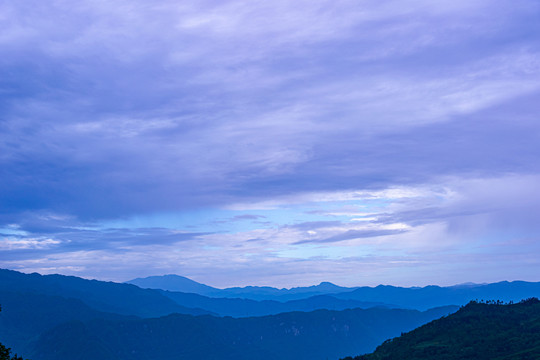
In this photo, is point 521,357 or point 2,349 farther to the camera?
point 521,357

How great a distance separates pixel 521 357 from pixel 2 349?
176 m

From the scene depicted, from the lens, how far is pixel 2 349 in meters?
80.1

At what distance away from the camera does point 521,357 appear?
623 ft
